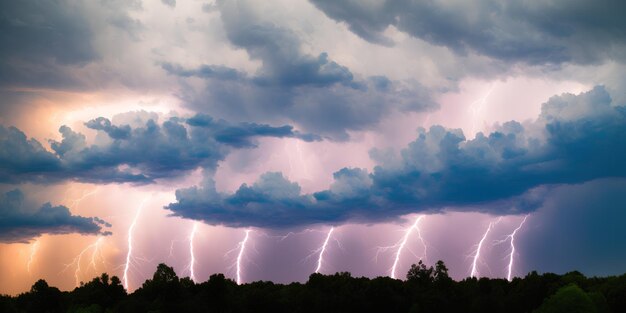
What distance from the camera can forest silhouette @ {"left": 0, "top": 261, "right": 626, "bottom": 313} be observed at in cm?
8425

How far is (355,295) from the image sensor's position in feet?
300

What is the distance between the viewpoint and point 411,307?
8738 centimetres

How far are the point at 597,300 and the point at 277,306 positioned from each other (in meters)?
42.2

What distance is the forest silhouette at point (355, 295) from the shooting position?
8425 cm

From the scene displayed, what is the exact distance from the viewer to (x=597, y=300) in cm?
7694

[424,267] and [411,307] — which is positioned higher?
[424,267]

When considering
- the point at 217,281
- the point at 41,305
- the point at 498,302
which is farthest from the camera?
the point at 41,305

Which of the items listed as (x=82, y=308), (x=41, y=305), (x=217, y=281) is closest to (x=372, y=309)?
(x=217, y=281)

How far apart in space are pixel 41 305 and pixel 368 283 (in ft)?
176

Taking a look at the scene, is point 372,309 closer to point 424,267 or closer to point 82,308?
point 424,267

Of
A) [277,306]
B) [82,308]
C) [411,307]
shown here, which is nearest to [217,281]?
[277,306]

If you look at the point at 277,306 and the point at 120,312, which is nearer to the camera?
the point at 120,312

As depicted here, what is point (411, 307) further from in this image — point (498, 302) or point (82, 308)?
point (82, 308)

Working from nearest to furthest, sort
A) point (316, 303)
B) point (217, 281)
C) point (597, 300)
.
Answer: point (597, 300)
point (316, 303)
point (217, 281)
